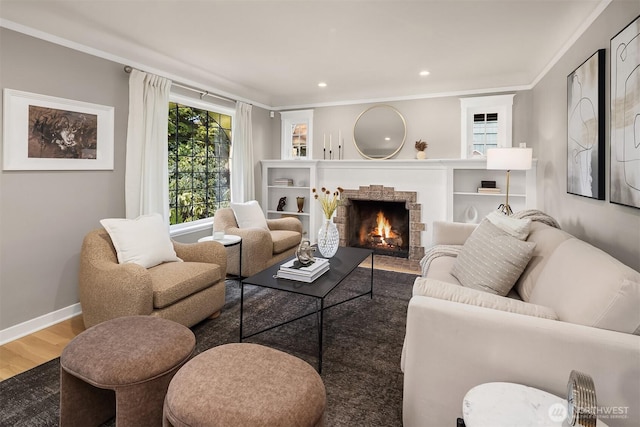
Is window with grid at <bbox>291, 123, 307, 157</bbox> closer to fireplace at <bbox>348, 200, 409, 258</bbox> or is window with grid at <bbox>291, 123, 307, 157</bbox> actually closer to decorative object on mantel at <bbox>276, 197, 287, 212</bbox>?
decorative object on mantel at <bbox>276, 197, 287, 212</bbox>

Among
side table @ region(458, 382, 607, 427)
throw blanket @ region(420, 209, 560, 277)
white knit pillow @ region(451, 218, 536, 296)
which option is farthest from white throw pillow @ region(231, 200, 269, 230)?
side table @ region(458, 382, 607, 427)

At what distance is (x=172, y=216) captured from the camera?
13.4 ft

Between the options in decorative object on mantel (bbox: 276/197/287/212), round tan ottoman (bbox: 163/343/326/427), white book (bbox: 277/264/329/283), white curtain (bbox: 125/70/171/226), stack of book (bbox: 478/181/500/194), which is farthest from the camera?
decorative object on mantel (bbox: 276/197/287/212)

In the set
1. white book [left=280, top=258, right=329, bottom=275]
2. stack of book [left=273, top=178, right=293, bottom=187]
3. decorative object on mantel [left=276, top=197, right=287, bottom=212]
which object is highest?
stack of book [left=273, top=178, right=293, bottom=187]

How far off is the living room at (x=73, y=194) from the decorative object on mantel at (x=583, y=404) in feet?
4.48

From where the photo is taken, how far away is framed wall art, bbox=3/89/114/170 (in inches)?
99.1

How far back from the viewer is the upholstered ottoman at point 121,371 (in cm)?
139

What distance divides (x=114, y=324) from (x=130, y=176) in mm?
2041

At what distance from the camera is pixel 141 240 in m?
2.69

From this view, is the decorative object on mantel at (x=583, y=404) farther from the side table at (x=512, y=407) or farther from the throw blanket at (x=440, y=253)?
the throw blanket at (x=440, y=253)

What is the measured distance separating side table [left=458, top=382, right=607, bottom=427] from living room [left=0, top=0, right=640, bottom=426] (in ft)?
4.29

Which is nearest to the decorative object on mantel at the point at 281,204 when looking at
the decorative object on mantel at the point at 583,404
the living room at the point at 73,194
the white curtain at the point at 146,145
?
the white curtain at the point at 146,145

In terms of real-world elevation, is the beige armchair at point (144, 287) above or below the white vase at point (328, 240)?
below

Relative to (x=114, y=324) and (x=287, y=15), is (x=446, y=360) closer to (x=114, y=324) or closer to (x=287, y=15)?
(x=114, y=324)
